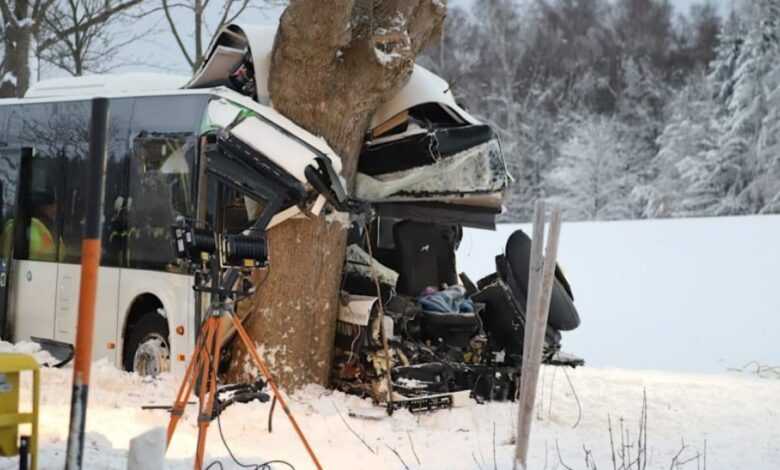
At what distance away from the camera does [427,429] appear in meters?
7.91

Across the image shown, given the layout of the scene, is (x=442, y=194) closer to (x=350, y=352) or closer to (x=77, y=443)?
(x=350, y=352)

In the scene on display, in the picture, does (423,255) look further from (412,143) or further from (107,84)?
(107,84)

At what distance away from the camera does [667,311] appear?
18.3 m

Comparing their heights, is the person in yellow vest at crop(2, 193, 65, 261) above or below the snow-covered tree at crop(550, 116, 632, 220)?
below

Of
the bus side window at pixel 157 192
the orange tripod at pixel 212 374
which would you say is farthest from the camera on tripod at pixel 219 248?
the bus side window at pixel 157 192

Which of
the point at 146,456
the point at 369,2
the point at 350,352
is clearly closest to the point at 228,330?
the point at 350,352

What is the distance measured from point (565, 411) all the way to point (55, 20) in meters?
16.2

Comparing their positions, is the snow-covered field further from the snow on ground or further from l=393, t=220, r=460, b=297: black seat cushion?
l=393, t=220, r=460, b=297: black seat cushion

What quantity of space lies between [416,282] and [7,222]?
419 cm

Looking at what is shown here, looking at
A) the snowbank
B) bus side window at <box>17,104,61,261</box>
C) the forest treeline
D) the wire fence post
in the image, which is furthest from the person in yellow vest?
the forest treeline

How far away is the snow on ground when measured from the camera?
6840 millimetres

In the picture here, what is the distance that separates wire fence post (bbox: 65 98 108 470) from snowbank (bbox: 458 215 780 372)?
9.09 m

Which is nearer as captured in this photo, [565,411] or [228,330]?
[228,330]

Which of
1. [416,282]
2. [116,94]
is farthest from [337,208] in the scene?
[116,94]
